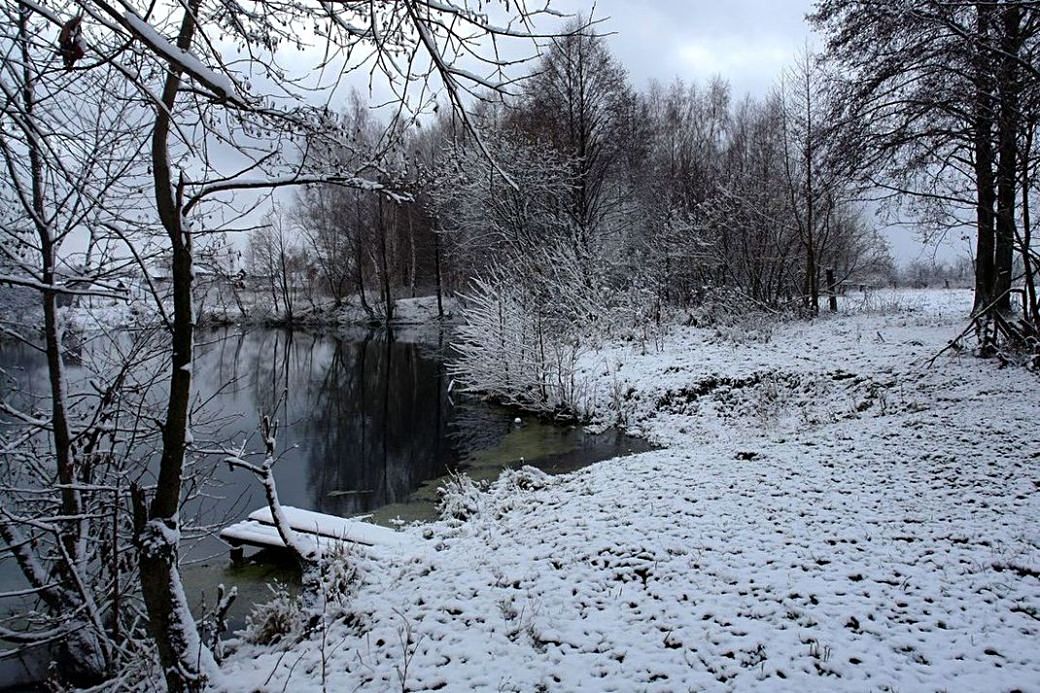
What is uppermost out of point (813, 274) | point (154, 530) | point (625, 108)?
point (625, 108)

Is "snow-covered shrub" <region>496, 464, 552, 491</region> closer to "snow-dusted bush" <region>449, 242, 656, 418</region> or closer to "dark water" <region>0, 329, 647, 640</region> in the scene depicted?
"dark water" <region>0, 329, 647, 640</region>

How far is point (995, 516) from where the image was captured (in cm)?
487

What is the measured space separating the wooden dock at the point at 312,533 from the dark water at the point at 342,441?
9.9 inches

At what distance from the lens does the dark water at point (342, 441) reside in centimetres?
637

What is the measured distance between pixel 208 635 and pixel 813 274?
16.9 m

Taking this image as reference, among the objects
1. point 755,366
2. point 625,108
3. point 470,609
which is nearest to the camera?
point 470,609

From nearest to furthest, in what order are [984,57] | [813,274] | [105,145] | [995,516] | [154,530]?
[154,530]
[105,145]
[995,516]
[984,57]
[813,274]

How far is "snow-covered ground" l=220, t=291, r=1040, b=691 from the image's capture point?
11.0 feet

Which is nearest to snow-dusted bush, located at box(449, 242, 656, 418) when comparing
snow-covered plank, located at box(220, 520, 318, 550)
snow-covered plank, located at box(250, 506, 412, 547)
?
snow-covered plank, located at box(250, 506, 412, 547)

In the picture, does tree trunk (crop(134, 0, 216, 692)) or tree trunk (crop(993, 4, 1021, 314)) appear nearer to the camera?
tree trunk (crop(134, 0, 216, 692))

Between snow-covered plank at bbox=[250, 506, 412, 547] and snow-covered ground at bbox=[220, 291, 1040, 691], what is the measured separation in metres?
0.38

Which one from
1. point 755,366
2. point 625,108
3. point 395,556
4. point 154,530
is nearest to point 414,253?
point 625,108

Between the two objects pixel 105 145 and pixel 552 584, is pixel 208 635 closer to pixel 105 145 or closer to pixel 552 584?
pixel 552 584

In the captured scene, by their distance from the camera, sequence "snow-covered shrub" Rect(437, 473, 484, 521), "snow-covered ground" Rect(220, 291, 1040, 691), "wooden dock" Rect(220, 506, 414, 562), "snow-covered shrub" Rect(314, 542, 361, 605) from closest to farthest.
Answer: "snow-covered ground" Rect(220, 291, 1040, 691) < "snow-covered shrub" Rect(314, 542, 361, 605) < "wooden dock" Rect(220, 506, 414, 562) < "snow-covered shrub" Rect(437, 473, 484, 521)
